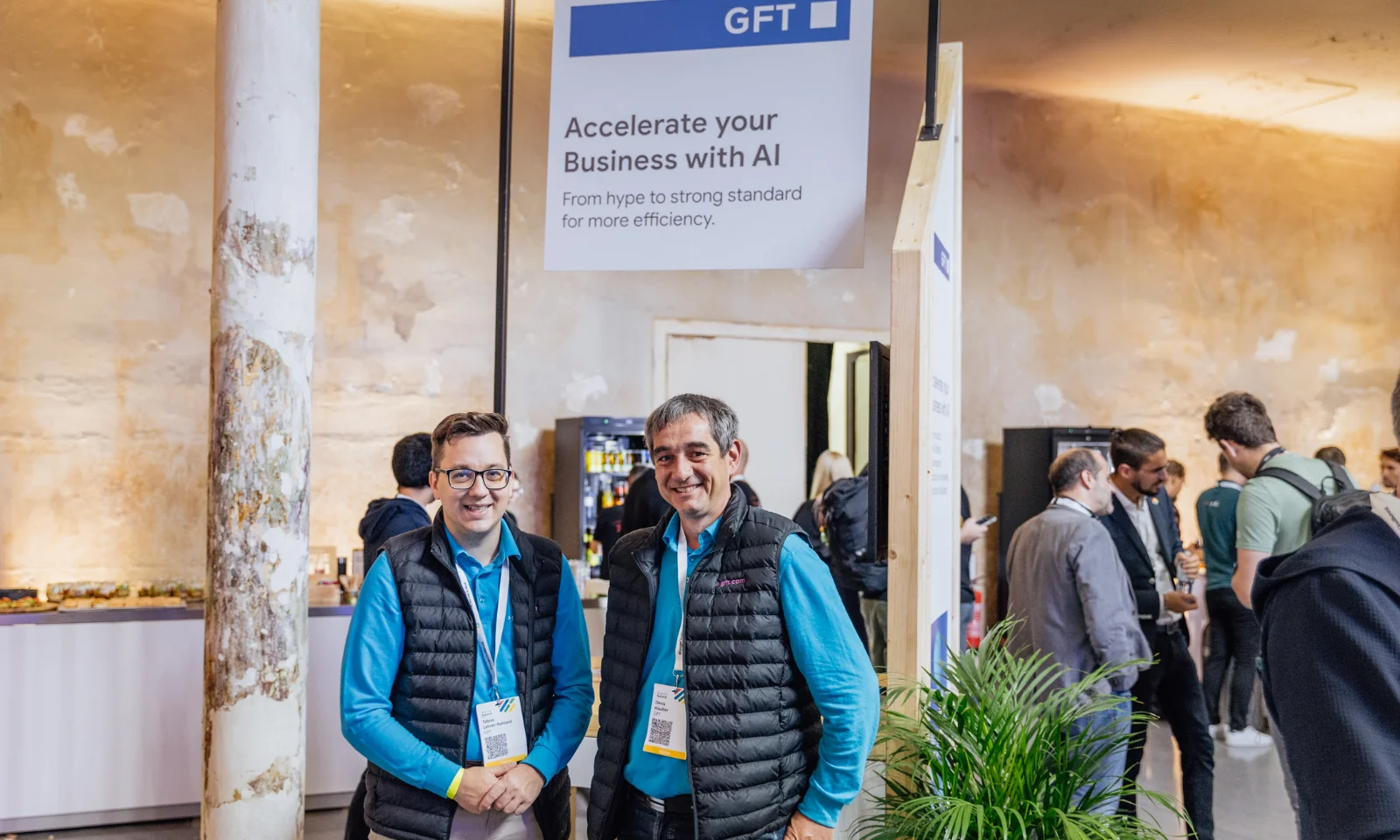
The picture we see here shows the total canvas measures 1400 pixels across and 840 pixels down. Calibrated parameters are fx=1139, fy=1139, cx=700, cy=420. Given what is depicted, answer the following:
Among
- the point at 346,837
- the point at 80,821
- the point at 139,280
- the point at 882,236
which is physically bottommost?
the point at 80,821

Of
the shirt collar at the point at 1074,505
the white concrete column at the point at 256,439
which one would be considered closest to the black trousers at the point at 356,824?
the white concrete column at the point at 256,439

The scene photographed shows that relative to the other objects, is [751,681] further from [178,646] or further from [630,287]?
[630,287]

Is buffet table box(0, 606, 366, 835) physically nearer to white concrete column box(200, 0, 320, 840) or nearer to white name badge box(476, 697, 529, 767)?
white concrete column box(200, 0, 320, 840)

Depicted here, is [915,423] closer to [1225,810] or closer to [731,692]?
[731,692]

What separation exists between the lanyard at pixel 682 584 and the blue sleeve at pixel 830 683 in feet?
0.67

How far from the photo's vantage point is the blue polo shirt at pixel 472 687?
239 centimetres

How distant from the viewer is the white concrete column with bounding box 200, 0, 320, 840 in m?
3.43

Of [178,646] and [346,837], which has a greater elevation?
[178,646]

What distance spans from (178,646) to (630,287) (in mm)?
4271

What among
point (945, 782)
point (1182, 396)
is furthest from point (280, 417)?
point (1182, 396)

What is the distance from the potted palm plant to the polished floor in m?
2.03

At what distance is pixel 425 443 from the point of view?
4465 millimetres

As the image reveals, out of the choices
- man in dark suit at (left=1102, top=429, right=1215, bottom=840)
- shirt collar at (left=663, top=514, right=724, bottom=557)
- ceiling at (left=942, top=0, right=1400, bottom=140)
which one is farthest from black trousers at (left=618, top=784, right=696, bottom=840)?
ceiling at (left=942, top=0, right=1400, bottom=140)

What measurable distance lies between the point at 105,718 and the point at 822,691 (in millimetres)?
4046
